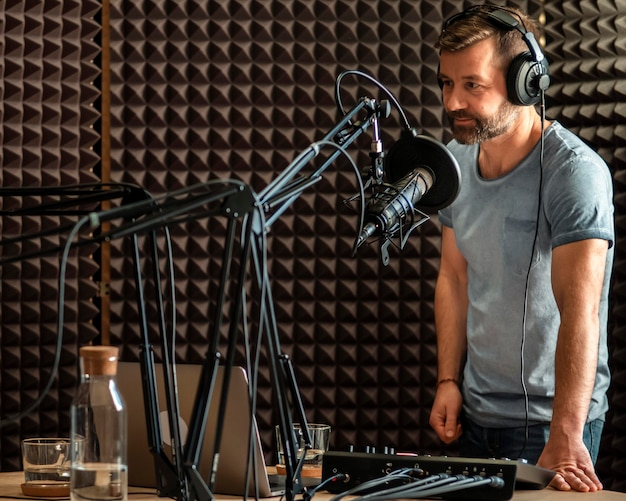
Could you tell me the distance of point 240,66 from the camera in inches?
122

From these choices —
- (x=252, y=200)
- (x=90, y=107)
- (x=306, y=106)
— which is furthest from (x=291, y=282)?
(x=252, y=200)

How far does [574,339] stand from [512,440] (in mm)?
348

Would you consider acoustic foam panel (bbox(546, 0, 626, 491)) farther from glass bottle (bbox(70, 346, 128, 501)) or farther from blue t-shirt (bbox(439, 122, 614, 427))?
glass bottle (bbox(70, 346, 128, 501))

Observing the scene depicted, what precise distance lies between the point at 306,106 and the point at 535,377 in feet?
4.72

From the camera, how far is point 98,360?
1158 millimetres

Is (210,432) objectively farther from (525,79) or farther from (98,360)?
(525,79)

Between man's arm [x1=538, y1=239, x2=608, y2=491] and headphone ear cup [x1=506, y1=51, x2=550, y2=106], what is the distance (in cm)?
36

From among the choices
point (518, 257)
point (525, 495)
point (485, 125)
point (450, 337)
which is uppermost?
point (485, 125)

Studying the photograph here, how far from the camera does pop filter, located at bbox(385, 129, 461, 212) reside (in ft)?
4.53

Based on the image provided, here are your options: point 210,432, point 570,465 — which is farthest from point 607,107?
point 210,432

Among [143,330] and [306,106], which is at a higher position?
[306,106]

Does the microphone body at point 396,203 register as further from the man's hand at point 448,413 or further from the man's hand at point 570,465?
the man's hand at point 448,413

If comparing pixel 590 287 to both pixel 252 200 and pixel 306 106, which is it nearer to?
pixel 252 200

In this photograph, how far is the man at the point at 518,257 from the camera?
6.25 feet
